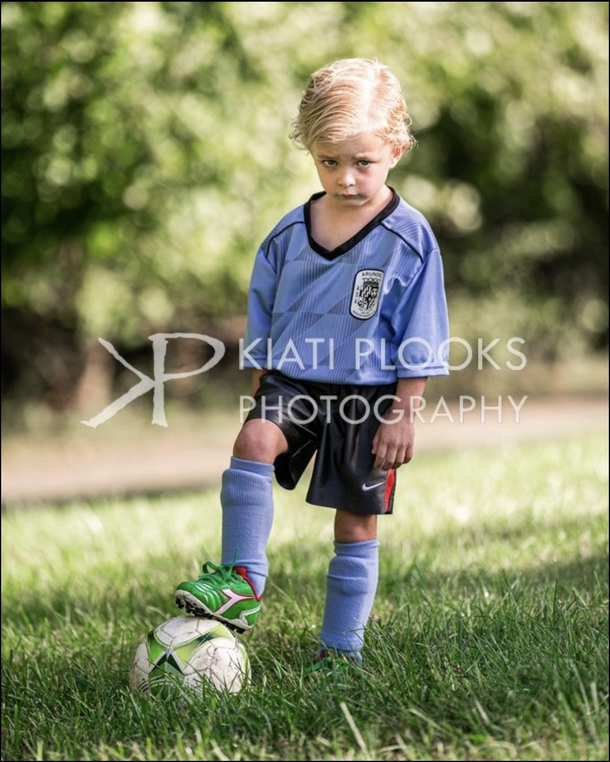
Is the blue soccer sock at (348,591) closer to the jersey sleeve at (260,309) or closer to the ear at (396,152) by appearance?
the jersey sleeve at (260,309)

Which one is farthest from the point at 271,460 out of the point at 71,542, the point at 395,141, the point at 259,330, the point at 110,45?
the point at 110,45

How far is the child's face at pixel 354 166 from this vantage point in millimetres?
3295

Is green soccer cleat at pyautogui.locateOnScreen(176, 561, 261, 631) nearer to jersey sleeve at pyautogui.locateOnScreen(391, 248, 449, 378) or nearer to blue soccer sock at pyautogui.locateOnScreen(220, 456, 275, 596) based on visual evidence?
blue soccer sock at pyautogui.locateOnScreen(220, 456, 275, 596)

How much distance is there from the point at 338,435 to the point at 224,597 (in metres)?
0.60

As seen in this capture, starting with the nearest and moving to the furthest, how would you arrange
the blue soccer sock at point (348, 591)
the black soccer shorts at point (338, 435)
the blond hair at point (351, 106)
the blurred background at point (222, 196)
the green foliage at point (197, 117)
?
the blond hair at point (351, 106), the black soccer shorts at point (338, 435), the blue soccer sock at point (348, 591), the green foliage at point (197, 117), the blurred background at point (222, 196)

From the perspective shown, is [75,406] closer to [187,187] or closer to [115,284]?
[115,284]

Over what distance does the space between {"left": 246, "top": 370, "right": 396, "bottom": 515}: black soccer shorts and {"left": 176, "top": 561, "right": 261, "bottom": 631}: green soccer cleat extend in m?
0.33

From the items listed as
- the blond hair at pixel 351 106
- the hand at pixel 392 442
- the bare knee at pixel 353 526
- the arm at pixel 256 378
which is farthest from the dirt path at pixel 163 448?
the blond hair at pixel 351 106

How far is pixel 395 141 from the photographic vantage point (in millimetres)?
3410

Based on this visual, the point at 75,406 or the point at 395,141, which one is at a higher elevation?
the point at 395,141

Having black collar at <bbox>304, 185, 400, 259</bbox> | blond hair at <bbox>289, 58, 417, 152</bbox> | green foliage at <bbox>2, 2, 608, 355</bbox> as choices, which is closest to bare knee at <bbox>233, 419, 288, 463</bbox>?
black collar at <bbox>304, 185, 400, 259</bbox>

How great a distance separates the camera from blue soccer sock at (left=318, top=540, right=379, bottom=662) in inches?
138

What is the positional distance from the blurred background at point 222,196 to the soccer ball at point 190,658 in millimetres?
5771

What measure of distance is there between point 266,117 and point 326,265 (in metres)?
6.27
